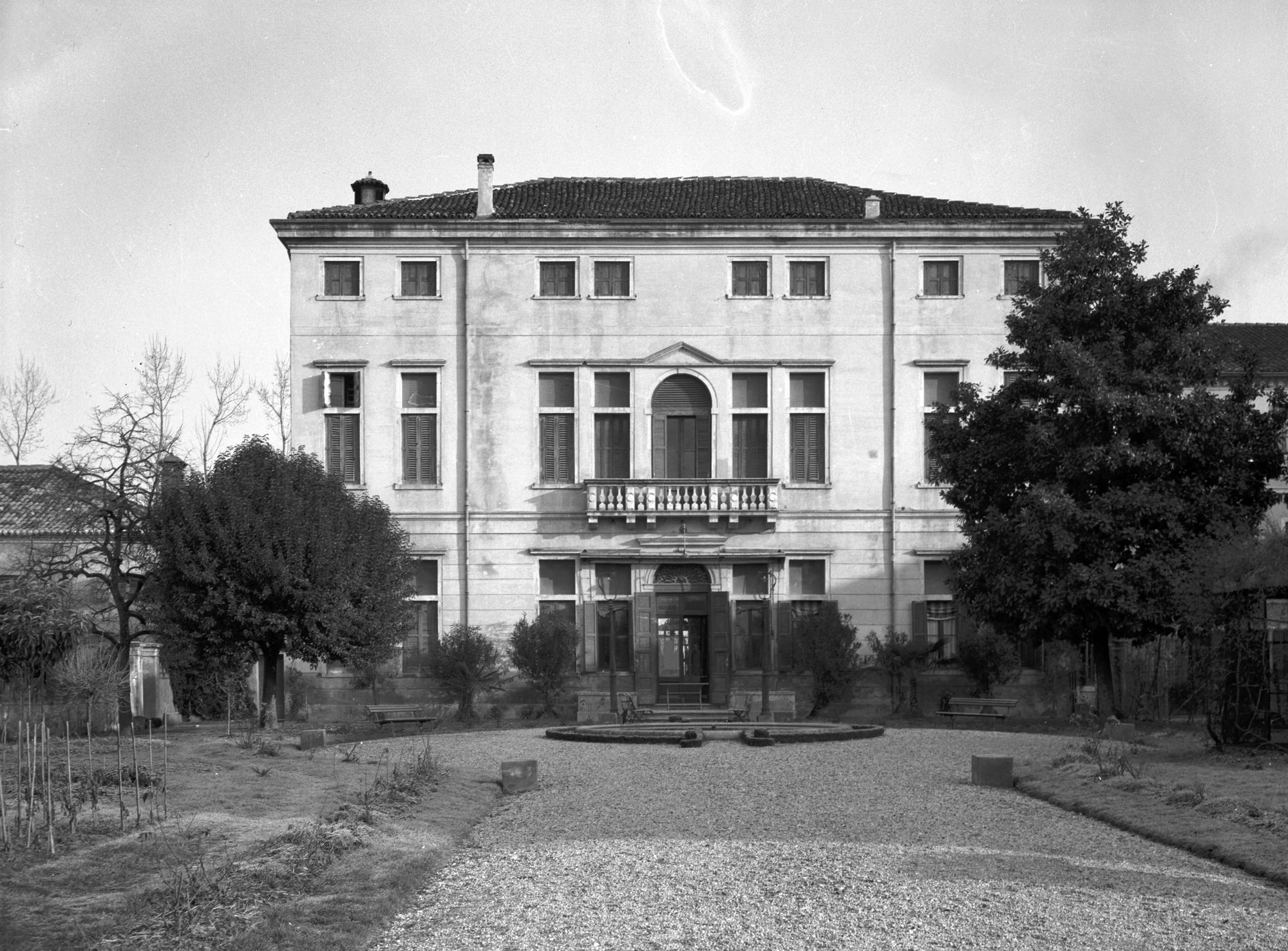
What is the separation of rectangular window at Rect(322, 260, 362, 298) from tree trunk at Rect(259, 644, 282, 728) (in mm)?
12934

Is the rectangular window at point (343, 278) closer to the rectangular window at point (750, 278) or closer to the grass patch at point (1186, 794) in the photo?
the rectangular window at point (750, 278)

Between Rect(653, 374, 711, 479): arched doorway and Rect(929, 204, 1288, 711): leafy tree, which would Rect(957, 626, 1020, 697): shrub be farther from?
Rect(653, 374, 711, 479): arched doorway

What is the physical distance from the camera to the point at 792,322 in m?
45.0

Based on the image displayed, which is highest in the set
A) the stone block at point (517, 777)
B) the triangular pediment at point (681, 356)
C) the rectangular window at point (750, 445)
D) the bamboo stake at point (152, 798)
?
the triangular pediment at point (681, 356)

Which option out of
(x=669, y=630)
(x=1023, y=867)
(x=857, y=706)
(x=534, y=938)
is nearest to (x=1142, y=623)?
(x=857, y=706)

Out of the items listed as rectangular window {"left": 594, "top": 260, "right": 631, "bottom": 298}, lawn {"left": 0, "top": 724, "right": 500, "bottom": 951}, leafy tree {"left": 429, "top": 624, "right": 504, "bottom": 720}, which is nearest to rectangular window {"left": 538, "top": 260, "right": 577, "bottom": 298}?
rectangular window {"left": 594, "top": 260, "right": 631, "bottom": 298}

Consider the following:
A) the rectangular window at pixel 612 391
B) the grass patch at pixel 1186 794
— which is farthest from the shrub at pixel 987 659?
the grass patch at pixel 1186 794

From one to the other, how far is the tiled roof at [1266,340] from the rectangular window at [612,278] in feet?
64.4

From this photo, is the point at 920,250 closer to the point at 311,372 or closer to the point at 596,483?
the point at 596,483

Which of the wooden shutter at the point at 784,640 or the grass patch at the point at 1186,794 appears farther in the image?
the wooden shutter at the point at 784,640

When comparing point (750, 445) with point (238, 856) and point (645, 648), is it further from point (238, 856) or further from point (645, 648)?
point (238, 856)

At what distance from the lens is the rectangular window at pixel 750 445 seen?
45.0 metres

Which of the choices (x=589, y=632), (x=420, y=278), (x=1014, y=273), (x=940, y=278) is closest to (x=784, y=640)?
(x=589, y=632)

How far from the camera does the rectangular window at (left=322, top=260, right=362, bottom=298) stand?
44906 millimetres
